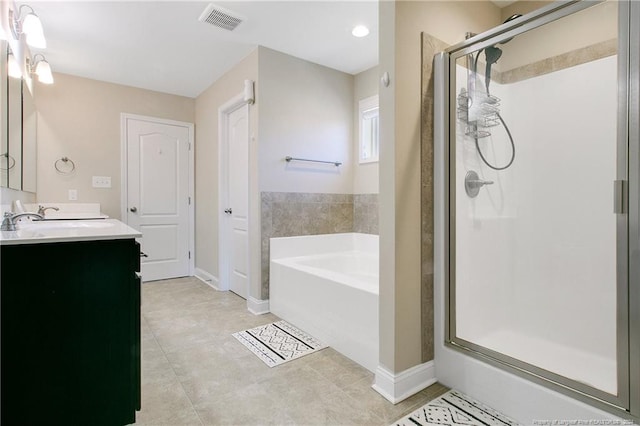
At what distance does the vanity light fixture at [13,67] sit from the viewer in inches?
80.5

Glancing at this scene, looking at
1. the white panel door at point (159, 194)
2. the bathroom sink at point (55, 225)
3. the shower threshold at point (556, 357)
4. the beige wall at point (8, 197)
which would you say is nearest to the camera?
the shower threshold at point (556, 357)

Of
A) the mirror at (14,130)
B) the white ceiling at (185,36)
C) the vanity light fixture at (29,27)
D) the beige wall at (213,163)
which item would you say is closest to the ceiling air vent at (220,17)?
the white ceiling at (185,36)

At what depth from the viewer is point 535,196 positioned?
2.08 metres

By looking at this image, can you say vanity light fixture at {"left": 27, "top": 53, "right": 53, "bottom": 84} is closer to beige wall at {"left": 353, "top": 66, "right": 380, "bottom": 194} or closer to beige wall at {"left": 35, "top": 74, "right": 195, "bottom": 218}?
beige wall at {"left": 35, "top": 74, "right": 195, "bottom": 218}

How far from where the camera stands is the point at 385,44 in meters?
1.69

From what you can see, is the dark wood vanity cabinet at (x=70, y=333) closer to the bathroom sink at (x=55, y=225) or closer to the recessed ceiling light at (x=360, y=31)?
the bathroom sink at (x=55, y=225)

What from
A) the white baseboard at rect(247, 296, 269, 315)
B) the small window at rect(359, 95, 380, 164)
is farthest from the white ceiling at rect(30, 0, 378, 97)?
the white baseboard at rect(247, 296, 269, 315)

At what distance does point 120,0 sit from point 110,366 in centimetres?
234

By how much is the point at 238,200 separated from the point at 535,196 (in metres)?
2.59

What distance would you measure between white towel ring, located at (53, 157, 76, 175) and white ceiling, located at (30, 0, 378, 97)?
937mm

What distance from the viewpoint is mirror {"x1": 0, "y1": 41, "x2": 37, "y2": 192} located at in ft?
6.38

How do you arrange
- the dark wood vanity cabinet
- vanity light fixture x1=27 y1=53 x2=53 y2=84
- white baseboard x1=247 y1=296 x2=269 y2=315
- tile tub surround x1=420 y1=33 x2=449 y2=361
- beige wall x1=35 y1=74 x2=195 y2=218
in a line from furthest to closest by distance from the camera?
beige wall x1=35 y1=74 x2=195 y2=218, white baseboard x1=247 y1=296 x2=269 y2=315, vanity light fixture x1=27 y1=53 x2=53 y2=84, tile tub surround x1=420 y1=33 x2=449 y2=361, the dark wood vanity cabinet

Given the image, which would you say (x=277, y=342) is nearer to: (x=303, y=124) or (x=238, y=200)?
(x=238, y=200)

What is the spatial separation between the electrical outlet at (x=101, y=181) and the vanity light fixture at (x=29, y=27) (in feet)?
5.67
